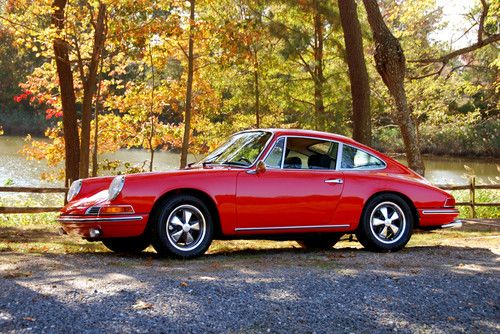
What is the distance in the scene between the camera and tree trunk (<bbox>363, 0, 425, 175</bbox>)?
13.6 meters

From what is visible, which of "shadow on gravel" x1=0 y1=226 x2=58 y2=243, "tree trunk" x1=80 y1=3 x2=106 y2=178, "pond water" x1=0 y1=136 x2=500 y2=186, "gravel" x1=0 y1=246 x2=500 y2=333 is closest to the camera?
"gravel" x1=0 y1=246 x2=500 y2=333

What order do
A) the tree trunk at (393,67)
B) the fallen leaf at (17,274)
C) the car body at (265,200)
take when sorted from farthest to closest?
1. the tree trunk at (393,67)
2. the car body at (265,200)
3. the fallen leaf at (17,274)

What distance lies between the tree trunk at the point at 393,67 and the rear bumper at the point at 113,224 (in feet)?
25.9

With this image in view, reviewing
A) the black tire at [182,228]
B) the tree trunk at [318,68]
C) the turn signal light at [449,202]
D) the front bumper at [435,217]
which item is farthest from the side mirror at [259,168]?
the tree trunk at [318,68]

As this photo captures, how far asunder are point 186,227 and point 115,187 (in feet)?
2.92

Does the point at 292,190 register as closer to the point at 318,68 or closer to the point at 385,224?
the point at 385,224

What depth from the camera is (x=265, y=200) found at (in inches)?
312

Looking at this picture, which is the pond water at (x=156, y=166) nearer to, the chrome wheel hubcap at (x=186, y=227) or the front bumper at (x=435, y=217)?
the chrome wheel hubcap at (x=186, y=227)

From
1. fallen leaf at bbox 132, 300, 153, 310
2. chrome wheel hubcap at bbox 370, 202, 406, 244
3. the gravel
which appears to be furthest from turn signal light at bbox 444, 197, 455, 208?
fallen leaf at bbox 132, 300, 153, 310

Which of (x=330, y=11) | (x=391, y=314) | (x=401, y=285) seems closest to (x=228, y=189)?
(x=401, y=285)

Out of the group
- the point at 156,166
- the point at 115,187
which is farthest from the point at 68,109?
the point at 156,166

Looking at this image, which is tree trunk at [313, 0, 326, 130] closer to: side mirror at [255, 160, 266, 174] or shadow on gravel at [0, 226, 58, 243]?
shadow on gravel at [0, 226, 58, 243]

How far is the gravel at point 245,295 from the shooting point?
4930 mm

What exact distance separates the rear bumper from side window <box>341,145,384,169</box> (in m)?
2.78
